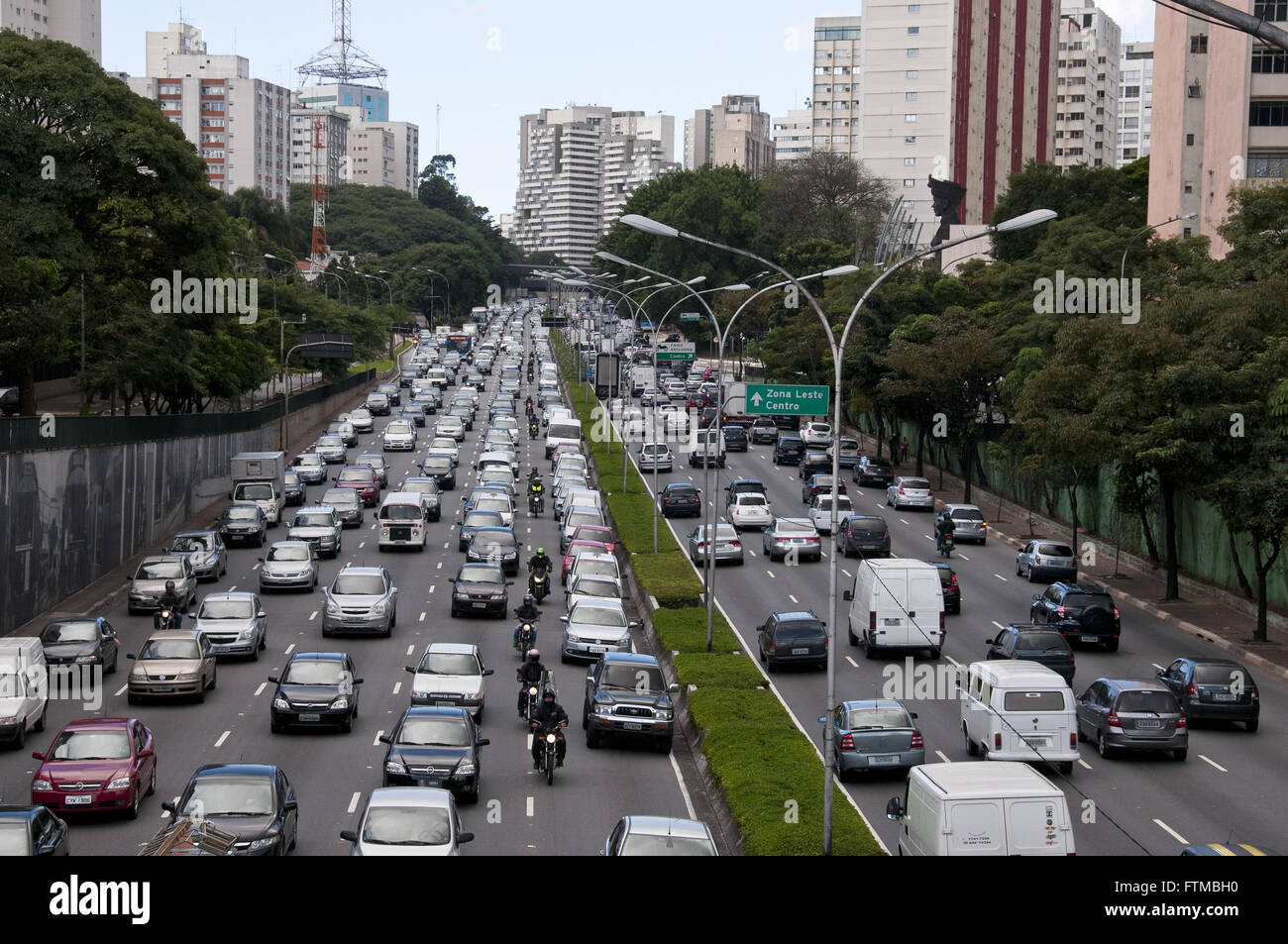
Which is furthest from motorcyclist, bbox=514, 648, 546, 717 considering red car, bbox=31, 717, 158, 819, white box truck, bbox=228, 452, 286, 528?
white box truck, bbox=228, 452, 286, 528

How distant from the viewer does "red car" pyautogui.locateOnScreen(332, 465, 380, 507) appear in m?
57.7

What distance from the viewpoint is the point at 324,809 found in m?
21.3

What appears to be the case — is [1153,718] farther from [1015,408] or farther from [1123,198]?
[1123,198]

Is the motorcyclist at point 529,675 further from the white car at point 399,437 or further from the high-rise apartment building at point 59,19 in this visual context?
the high-rise apartment building at point 59,19

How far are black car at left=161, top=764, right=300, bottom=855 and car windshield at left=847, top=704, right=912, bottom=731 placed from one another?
9430 mm

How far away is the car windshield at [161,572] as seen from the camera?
1496 inches

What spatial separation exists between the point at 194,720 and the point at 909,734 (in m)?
12.6

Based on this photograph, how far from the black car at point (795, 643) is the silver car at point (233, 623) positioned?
434 inches

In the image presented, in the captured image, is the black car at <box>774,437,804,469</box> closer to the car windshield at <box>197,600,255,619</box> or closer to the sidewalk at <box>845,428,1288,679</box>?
the sidewalk at <box>845,428,1288,679</box>

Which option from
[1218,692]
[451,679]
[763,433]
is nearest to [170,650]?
[451,679]

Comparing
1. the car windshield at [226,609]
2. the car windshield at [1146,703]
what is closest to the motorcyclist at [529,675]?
the car windshield at [226,609]

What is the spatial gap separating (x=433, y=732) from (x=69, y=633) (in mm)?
11383

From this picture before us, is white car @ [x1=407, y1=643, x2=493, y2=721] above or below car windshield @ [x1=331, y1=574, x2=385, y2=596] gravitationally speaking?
below
